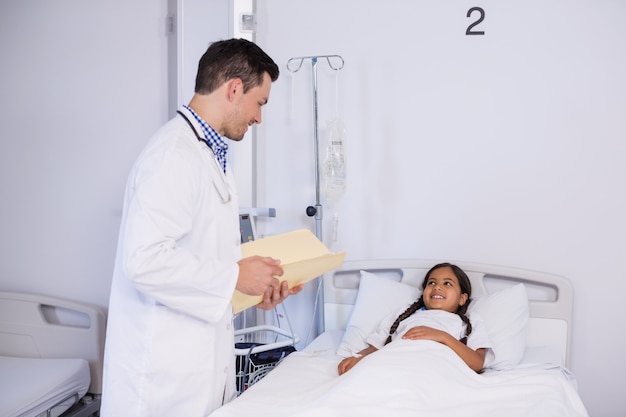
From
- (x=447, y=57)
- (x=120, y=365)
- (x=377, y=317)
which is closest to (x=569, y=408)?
(x=377, y=317)

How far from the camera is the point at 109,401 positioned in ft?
5.24

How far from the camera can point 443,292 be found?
238 centimetres

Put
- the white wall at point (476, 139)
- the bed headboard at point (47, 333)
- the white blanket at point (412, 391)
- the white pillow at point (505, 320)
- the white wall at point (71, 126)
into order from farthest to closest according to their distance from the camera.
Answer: the white wall at point (71, 126), the bed headboard at point (47, 333), the white wall at point (476, 139), the white pillow at point (505, 320), the white blanket at point (412, 391)

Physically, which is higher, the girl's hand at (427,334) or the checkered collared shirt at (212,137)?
the checkered collared shirt at (212,137)

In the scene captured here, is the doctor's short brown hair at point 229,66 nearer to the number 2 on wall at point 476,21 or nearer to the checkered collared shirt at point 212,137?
the checkered collared shirt at point 212,137

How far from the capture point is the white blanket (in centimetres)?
163

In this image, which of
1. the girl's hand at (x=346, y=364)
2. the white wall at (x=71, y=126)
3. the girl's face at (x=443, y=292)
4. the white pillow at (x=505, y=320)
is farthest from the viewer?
the white wall at (x=71, y=126)

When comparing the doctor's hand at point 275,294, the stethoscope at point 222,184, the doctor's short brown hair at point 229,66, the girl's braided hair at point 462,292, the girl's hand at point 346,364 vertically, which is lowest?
the girl's hand at point 346,364

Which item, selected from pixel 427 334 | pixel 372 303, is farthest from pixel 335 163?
pixel 427 334

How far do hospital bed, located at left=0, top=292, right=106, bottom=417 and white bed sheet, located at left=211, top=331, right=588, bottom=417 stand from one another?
1.08 meters

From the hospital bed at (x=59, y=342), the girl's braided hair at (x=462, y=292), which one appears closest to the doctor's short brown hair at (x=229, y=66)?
the girl's braided hair at (x=462, y=292)

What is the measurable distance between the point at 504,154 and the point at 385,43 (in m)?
0.72

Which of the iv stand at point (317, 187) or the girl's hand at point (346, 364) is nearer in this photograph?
the girl's hand at point (346, 364)

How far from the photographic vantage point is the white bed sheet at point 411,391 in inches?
64.2
